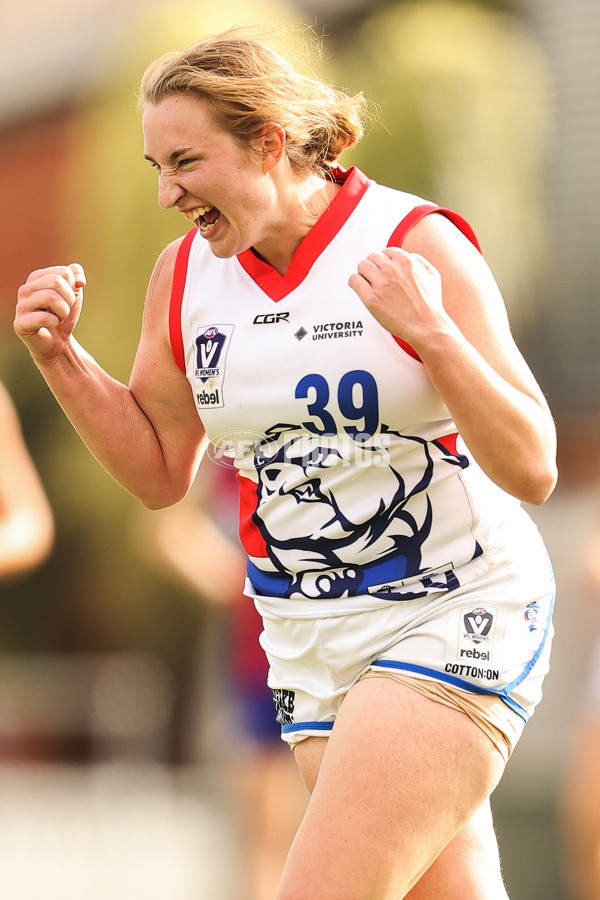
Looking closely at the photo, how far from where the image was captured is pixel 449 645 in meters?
2.37

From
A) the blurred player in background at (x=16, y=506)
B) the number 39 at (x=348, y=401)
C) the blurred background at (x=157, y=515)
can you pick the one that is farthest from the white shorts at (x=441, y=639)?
the blurred background at (x=157, y=515)

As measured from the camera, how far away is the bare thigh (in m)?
2.20

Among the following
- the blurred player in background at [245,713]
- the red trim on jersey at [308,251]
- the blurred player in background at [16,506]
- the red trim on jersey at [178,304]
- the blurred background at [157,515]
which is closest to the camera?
the red trim on jersey at [308,251]

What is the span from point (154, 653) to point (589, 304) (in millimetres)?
3667

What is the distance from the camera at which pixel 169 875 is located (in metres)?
6.19

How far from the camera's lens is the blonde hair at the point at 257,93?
7.84 feet

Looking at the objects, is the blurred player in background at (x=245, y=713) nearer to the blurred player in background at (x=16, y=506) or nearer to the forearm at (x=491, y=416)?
the blurred player in background at (x=16, y=506)

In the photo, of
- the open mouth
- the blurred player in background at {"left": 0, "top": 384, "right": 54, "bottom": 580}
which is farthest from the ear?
the blurred player in background at {"left": 0, "top": 384, "right": 54, "bottom": 580}

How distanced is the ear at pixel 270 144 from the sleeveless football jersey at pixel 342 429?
0.45ft

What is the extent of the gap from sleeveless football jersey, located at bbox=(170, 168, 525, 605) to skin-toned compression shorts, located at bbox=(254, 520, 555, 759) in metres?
0.04

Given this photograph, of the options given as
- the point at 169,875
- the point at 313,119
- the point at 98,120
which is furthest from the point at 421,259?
the point at 98,120

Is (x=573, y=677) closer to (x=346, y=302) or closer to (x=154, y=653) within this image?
(x=154, y=653)

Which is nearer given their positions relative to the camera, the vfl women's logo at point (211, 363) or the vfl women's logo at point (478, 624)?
the vfl women's logo at point (478, 624)

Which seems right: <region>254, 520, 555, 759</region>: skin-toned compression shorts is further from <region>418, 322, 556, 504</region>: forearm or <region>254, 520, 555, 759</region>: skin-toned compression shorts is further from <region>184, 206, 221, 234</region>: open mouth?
<region>184, 206, 221, 234</region>: open mouth
